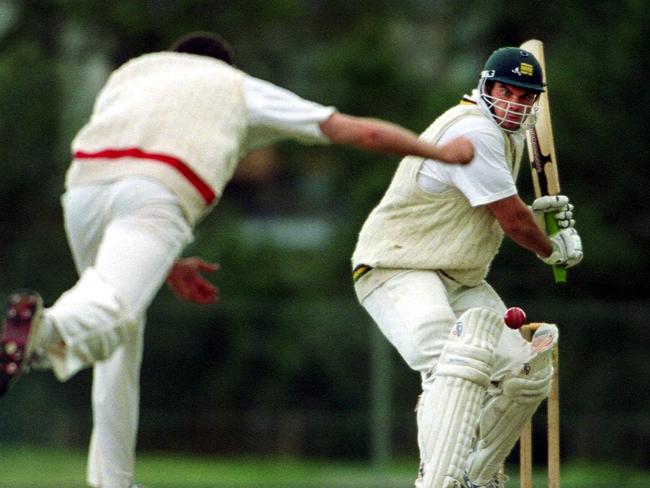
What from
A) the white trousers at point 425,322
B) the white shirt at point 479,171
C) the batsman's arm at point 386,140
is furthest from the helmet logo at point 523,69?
the batsman's arm at point 386,140

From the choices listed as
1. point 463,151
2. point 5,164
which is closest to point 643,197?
point 5,164

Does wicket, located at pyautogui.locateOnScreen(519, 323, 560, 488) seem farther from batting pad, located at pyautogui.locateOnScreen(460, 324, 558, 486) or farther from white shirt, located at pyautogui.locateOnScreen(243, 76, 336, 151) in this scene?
white shirt, located at pyautogui.locateOnScreen(243, 76, 336, 151)

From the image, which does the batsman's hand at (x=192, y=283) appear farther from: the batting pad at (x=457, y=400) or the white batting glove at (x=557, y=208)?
the white batting glove at (x=557, y=208)

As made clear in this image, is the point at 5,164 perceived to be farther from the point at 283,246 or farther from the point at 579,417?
the point at 579,417

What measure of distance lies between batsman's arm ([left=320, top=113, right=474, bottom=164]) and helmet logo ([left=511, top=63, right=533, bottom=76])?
3.66 feet

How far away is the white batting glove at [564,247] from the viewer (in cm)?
627

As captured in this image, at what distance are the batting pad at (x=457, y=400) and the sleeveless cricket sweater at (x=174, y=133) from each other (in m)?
1.09

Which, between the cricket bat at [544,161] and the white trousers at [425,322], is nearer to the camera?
the white trousers at [425,322]

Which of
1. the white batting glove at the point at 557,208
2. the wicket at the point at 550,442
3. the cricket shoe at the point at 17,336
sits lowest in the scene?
the wicket at the point at 550,442

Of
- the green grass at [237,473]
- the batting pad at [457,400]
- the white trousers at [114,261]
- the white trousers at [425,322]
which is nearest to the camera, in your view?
the white trousers at [114,261]

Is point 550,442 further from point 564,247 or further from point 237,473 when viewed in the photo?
point 237,473

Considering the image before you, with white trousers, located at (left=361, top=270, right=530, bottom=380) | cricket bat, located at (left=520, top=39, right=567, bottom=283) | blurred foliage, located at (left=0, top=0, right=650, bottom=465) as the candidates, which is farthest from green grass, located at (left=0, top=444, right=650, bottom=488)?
white trousers, located at (left=361, top=270, right=530, bottom=380)

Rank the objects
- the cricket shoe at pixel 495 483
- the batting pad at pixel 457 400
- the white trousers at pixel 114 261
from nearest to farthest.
Result: the white trousers at pixel 114 261 < the batting pad at pixel 457 400 < the cricket shoe at pixel 495 483

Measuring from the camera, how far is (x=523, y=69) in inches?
236
